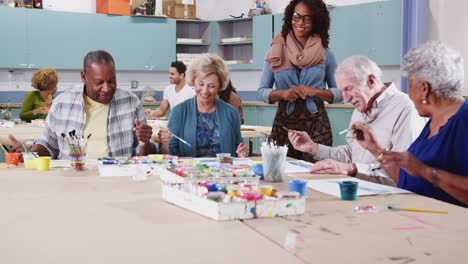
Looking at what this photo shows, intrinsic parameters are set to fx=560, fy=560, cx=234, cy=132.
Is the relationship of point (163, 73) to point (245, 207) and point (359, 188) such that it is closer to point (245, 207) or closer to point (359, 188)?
point (359, 188)

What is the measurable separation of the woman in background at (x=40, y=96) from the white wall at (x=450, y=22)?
4295 mm

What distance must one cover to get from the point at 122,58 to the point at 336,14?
3.36 meters

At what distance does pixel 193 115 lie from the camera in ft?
10.8

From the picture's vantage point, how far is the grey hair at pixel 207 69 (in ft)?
10.9

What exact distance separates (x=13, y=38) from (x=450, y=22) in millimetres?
5838

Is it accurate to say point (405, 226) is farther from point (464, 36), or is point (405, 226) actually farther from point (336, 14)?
point (336, 14)

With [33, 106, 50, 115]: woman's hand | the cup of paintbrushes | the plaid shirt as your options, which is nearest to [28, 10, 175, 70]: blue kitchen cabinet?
[33, 106, 50, 115]: woman's hand

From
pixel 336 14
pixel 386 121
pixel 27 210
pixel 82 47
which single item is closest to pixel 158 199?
pixel 27 210

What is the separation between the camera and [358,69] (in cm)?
269

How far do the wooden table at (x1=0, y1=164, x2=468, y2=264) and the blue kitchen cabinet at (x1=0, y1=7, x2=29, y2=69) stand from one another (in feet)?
21.8

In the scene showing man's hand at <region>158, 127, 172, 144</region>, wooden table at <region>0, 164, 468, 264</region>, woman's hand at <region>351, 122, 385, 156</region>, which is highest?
woman's hand at <region>351, 122, 385, 156</region>

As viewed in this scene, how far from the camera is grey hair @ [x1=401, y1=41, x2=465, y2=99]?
211 cm

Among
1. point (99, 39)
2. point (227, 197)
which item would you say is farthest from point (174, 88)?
point (227, 197)

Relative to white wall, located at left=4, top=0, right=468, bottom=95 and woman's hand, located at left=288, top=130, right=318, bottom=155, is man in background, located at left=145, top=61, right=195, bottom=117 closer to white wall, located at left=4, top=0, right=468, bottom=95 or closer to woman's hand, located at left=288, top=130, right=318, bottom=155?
white wall, located at left=4, top=0, right=468, bottom=95
